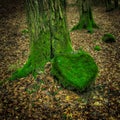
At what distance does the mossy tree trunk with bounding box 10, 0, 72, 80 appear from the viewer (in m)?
5.18

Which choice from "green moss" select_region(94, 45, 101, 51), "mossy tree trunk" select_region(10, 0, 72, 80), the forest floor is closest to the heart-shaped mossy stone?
the forest floor

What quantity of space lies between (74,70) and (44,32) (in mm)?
1586

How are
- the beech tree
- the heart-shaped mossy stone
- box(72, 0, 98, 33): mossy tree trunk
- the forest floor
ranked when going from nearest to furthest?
the forest floor → the heart-shaped mossy stone → the beech tree → box(72, 0, 98, 33): mossy tree trunk

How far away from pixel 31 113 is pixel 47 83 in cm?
111

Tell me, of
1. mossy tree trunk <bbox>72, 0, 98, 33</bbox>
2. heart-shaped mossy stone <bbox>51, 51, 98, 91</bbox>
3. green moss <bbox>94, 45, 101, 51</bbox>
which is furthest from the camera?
mossy tree trunk <bbox>72, 0, 98, 33</bbox>

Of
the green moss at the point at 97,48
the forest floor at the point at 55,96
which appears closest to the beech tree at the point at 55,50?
the forest floor at the point at 55,96

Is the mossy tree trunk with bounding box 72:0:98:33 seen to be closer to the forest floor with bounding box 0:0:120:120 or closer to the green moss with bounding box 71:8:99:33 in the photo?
the green moss with bounding box 71:8:99:33

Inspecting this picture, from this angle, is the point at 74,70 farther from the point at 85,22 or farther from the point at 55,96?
the point at 85,22

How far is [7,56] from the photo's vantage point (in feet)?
24.5

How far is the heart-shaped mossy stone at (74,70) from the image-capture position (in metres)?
4.83

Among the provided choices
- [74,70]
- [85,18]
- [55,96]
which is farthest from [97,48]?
[55,96]

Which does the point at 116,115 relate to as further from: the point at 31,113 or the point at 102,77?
the point at 31,113

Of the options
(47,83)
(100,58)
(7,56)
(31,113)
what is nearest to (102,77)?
(100,58)

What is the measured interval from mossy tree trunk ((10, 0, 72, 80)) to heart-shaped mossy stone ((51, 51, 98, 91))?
1.69ft
